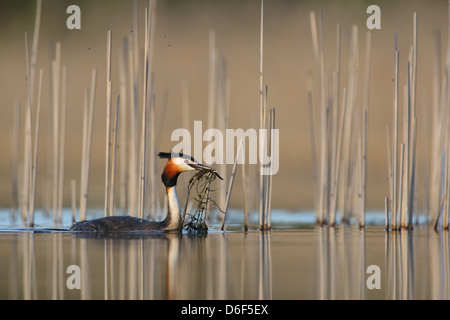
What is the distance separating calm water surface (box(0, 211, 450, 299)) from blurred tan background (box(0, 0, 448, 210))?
1351 cm

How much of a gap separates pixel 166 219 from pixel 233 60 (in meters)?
16.0

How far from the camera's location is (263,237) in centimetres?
1428

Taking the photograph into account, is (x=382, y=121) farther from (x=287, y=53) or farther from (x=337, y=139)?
(x=337, y=139)

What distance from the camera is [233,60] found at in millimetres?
30578

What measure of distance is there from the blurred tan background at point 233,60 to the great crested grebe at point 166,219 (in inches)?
472

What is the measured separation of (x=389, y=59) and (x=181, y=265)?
20.4m

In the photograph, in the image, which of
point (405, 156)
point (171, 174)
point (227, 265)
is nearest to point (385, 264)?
point (227, 265)

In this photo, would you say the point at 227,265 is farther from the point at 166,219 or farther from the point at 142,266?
the point at 166,219

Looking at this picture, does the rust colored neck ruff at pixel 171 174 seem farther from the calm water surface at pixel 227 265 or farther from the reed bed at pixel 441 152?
the reed bed at pixel 441 152

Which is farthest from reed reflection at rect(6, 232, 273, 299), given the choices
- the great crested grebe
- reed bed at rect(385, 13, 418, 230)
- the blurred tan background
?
the blurred tan background

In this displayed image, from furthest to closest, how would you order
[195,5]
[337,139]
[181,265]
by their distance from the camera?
[195,5], [337,139], [181,265]

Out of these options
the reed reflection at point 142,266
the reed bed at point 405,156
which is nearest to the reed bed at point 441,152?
the reed bed at point 405,156

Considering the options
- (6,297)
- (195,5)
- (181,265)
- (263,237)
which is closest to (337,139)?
(263,237)
